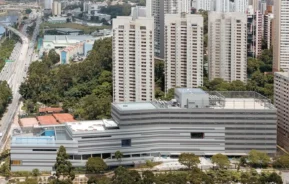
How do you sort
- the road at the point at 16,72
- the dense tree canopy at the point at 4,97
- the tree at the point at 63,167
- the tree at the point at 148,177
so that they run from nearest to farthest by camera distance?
the tree at the point at 148,177 < the tree at the point at 63,167 < the road at the point at 16,72 < the dense tree canopy at the point at 4,97

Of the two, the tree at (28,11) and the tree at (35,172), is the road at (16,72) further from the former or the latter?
the tree at (28,11)

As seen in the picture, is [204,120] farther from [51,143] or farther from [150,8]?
[150,8]

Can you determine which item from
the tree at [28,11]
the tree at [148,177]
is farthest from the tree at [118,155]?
the tree at [28,11]

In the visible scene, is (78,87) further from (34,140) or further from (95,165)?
(95,165)

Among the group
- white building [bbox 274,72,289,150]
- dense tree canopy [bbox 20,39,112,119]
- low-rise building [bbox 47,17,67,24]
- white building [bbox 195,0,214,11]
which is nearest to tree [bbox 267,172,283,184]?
white building [bbox 274,72,289,150]

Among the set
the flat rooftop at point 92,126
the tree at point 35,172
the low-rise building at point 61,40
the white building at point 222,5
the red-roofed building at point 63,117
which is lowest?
the tree at point 35,172

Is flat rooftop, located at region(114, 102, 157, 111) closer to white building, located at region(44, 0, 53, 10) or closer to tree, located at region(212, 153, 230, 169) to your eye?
tree, located at region(212, 153, 230, 169)

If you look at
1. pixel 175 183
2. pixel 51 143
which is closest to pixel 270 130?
pixel 175 183

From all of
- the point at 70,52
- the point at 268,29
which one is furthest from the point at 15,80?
the point at 268,29
